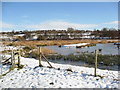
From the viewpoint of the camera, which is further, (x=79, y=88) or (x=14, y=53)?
(x=14, y=53)

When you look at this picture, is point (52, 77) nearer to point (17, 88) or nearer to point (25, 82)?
point (25, 82)

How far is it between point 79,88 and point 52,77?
6.33 ft

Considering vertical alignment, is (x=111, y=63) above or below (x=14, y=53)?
below

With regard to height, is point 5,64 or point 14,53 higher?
point 14,53

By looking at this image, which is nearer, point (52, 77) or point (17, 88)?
point (17, 88)

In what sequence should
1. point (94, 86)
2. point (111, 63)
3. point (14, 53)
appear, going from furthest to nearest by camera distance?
1. point (111, 63)
2. point (14, 53)
3. point (94, 86)

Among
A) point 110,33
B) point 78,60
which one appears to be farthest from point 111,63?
point 110,33

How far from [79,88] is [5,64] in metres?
7.52

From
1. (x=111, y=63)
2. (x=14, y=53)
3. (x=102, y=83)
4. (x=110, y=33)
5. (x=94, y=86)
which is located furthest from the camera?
(x=110, y=33)

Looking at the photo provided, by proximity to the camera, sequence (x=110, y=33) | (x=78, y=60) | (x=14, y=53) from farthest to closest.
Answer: (x=110, y=33) < (x=78, y=60) < (x=14, y=53)

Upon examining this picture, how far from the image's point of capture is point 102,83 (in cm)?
712

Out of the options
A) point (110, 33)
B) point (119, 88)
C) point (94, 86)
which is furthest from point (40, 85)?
point (110, 33)

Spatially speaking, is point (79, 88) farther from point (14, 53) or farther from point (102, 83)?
point (14, 53)

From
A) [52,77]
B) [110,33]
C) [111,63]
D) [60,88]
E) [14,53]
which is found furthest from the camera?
[110,33]
